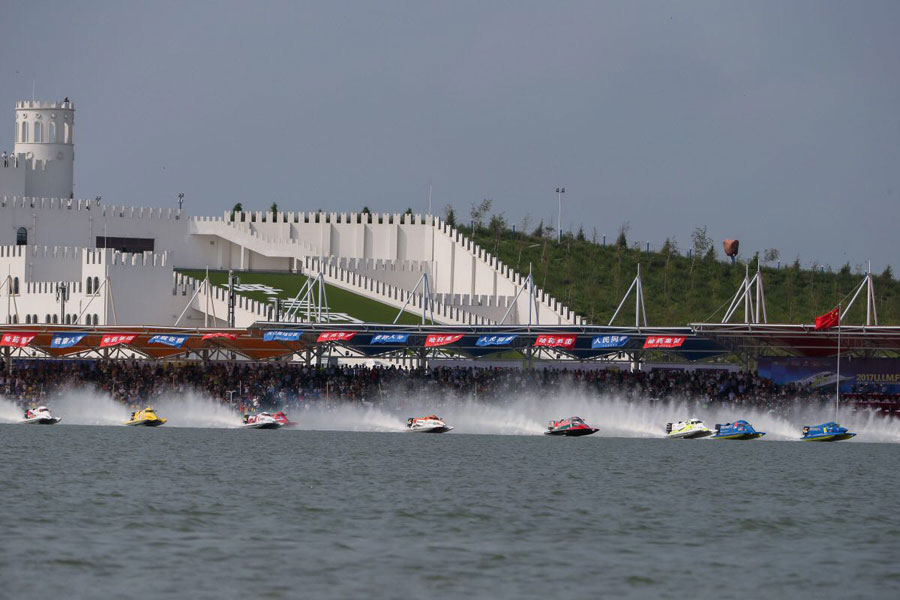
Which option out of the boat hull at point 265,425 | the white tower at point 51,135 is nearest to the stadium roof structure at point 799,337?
the boat hull at point 265,425

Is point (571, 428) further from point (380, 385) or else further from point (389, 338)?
point (380, 385)

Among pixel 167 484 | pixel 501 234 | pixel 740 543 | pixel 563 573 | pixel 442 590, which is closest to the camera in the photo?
pixel 442 590

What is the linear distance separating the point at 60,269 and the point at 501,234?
44.8 metres

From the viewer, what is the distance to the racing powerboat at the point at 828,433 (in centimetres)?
6512

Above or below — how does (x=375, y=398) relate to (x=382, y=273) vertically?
below

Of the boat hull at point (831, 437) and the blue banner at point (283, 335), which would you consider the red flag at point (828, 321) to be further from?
the blue banner at point (283, 335)

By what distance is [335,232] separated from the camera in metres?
124

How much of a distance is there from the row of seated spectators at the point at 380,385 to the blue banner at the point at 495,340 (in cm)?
177

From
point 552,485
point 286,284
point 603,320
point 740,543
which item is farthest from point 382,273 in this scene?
point 740,543

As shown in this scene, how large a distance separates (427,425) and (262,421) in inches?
286

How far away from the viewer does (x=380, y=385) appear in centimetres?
7438

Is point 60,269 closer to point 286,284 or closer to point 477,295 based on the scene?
point 286,284

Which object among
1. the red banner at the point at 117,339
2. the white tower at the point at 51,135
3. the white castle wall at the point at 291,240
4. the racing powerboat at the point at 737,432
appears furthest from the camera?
the white tower at the point at 51,135

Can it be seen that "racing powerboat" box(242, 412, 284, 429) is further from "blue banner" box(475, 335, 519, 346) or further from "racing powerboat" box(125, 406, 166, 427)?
"blue banner" box(475, 335, 519, 346)
